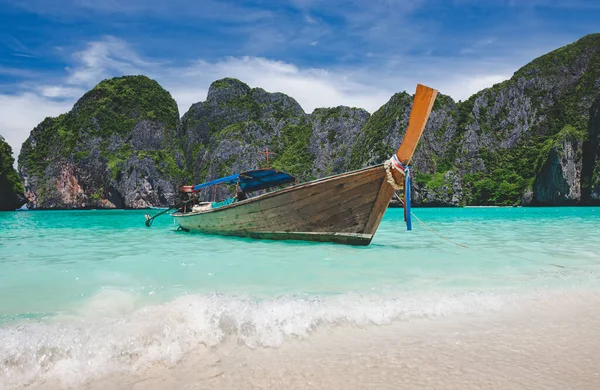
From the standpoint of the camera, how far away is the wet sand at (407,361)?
207 centimetres

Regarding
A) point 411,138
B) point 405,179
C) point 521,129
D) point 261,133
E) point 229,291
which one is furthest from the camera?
point 261,133

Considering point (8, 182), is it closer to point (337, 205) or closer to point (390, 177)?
point (337, 205)

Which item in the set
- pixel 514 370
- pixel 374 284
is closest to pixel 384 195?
pixel 374 284

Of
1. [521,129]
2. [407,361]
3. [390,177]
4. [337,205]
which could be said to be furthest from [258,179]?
[521,129]

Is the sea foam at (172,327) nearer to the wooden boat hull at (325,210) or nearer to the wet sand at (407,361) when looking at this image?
the wet sand at (407,361)

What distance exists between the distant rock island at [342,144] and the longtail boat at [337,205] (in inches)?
2414

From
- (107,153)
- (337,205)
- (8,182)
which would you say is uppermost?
(107,153)

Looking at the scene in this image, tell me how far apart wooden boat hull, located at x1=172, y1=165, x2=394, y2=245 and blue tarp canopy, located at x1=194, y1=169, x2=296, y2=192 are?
140 centimetres

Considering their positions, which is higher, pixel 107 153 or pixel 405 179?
pixel 107 153

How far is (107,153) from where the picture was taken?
80125mm

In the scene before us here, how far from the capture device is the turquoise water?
8.57ft

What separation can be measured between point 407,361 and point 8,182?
7112 centimetres

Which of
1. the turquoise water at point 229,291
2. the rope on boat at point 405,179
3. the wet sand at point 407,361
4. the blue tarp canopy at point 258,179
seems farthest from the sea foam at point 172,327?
the blue tarp canopy at point 258,179

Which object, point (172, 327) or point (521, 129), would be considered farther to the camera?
point (521, 129)
